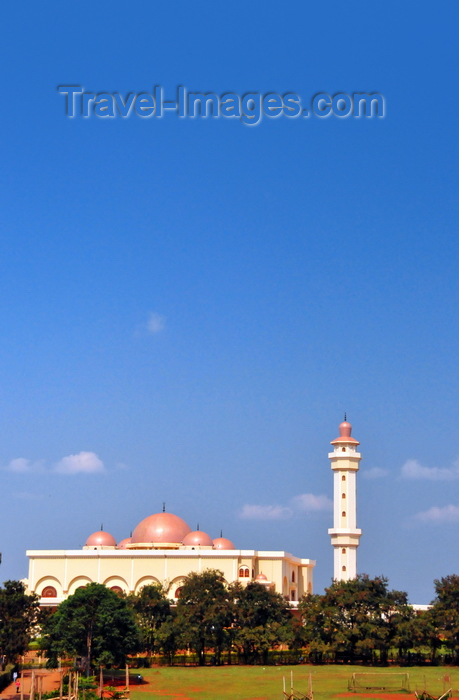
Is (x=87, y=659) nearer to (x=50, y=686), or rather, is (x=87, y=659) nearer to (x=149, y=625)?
(x=50, y=686)

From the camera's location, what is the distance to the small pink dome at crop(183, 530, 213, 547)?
7512 cm

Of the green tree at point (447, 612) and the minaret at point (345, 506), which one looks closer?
the green tree at point (447, 612)

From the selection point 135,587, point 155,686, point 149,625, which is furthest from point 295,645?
point 135,587

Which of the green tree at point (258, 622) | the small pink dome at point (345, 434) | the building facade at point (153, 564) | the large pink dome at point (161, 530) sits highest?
the small pink dome at point (345, 434)

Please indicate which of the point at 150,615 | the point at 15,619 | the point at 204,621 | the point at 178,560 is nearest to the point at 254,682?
the point at 204,621

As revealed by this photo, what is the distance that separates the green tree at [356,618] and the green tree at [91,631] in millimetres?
12246

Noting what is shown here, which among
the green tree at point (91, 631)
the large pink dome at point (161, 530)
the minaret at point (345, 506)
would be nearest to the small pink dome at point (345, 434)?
the minaret at point (345, 506)

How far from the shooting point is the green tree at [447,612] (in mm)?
56566

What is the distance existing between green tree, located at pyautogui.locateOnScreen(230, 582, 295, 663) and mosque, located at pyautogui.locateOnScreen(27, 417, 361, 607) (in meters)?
10.1

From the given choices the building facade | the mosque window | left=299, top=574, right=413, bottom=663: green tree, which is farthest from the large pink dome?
left=299, top=574, right=413, bottom=663: green tree

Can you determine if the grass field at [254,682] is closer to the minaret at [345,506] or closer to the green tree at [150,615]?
the green tree at [150,615]

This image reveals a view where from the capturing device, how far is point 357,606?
58.4 meters

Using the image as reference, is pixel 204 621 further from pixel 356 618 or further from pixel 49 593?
pixel 49 593

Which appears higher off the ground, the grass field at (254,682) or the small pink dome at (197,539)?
the small pink dome at (197,539)
